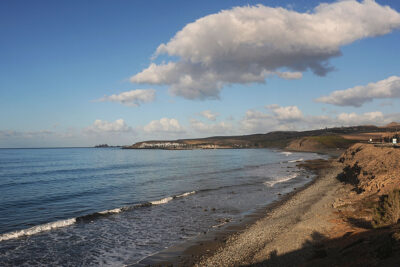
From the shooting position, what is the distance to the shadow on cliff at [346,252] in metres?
8.94

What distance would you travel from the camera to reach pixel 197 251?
16.6 metres

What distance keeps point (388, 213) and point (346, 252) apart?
17.5 ft

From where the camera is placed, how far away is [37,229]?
21.7 m

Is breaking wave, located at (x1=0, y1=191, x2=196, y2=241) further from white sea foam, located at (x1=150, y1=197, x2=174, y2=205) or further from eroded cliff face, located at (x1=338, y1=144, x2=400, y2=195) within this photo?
eroded cliff face, located at (x1=338, y1=144, x2=400, y2=195)

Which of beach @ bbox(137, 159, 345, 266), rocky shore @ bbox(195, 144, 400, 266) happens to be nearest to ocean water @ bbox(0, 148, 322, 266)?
beach @ bbox(137, 159, 345, 266)

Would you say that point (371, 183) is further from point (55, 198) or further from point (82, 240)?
point (55, 198)

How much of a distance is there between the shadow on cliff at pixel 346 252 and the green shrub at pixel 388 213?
162 centimetres

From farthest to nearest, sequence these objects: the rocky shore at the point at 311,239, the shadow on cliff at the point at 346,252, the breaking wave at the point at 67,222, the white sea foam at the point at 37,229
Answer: the breaking wave at the point at 67,222
the white sea foam at the point at 37,229
the rocky shore at the point at 311,239
the shadow on cliff at the point at 346,252

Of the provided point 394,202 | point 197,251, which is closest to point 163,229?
point 197,251

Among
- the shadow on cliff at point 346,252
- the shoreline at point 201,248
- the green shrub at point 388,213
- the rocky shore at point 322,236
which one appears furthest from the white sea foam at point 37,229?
the green shrub at point 388,213

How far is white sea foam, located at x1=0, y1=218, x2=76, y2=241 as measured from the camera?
2006 cm

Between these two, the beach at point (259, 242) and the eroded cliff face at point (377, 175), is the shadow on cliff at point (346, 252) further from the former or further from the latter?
the eroded cliff face at point (377, 175)

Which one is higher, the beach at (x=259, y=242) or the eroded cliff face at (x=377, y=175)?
the eroded cliff face at (x=377, y=175)

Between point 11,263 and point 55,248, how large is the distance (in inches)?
107
